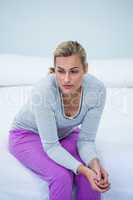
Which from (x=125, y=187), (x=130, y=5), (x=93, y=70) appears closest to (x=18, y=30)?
(x=93, y=70)

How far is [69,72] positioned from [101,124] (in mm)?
511

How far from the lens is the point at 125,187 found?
1.21 meters

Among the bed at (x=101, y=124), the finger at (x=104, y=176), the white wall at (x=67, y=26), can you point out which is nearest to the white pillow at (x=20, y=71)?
the bed at (x=101, y=124)

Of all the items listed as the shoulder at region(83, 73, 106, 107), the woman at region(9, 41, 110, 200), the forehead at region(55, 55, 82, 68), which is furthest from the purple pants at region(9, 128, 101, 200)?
the forehead at region(55, 55, 82, 68)

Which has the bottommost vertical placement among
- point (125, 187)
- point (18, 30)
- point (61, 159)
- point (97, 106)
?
point (125, 187)

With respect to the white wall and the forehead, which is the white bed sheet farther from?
the white wall

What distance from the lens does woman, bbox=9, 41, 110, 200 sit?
1141 mm

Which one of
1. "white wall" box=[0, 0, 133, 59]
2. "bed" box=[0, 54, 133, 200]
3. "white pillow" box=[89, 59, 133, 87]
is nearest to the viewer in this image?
"bed" box=[0, 54, 133, 200]

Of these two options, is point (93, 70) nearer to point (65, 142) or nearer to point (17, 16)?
point (17, 16)

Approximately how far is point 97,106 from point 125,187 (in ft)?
1.03

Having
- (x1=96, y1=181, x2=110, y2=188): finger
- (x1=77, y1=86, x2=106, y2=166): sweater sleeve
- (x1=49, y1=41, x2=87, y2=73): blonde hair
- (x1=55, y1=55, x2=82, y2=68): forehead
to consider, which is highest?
(x1=49, y1=41, x2=87, y2=73): blonde hair

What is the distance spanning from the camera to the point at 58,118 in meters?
1.22

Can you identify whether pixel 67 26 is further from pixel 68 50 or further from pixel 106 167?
pixel 106 167

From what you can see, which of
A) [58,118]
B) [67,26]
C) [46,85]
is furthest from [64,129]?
[67,26]
